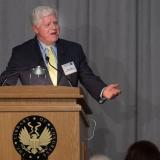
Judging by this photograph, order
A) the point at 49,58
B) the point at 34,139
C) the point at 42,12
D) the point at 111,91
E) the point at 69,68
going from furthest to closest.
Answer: the point at 42,12 < the point at 49,58 < the point at 69,68 < the point at 111,91 < the point at 34,139

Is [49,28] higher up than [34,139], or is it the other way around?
[49,28]

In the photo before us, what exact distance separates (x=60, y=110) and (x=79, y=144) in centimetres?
19

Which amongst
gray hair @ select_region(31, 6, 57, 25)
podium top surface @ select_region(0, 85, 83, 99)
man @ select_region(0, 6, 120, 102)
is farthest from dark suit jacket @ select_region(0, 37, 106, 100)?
podium top surface @ select_region(0, 85, 83, 99)

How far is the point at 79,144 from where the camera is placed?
2.52m

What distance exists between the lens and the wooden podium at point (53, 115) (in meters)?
2.51

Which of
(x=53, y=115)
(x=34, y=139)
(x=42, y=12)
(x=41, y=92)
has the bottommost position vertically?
(x=34, y=139)

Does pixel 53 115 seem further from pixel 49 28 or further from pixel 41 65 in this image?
pixel 49 28

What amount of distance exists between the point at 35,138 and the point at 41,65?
0.95m

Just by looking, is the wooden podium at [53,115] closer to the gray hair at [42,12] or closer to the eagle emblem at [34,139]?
the eagle emblem at [34,139]

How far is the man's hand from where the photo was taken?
285cm

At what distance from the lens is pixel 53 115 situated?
8.30 ft

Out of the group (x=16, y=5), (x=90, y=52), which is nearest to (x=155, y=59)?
(x=90, y=52)

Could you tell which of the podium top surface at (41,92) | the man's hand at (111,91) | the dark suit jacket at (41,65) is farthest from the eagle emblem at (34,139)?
the dark suit jacket at (41,65)

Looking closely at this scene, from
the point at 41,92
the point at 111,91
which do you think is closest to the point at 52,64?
the point at 111,91
